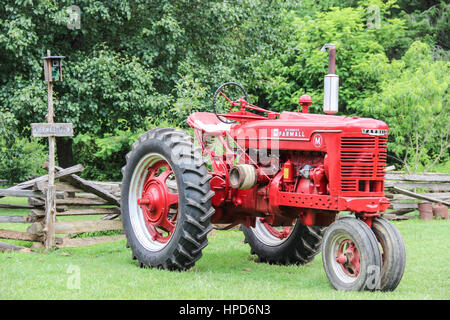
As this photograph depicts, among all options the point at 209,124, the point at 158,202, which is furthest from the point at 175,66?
the point at 158,202

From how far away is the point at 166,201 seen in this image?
7.68 metres

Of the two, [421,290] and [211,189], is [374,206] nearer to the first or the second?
[421,290]

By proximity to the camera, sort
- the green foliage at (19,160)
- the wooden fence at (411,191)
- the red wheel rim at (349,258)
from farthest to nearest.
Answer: the green foliage at (19,160)
the wooden fence at (411,191)
the red wheel rim at (349,258)

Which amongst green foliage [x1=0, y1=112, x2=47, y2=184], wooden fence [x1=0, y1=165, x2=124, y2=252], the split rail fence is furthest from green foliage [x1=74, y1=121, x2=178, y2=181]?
wooden fence [x1=0, y1=165, x2=124, y2=252]

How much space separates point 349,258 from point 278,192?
1.18 meters

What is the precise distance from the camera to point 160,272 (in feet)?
23.4

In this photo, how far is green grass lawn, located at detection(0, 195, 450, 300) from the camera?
606 centimetres

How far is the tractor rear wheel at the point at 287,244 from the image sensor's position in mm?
8055

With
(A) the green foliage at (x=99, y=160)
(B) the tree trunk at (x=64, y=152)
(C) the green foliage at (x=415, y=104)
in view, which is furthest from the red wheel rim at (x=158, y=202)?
(A) the green foliage at (x=99, y=160)

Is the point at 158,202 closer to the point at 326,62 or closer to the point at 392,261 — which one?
the point at 392,261

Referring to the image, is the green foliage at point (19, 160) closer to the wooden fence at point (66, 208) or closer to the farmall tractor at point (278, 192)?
the wooden fence at point (66, 208)

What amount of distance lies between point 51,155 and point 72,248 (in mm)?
1379

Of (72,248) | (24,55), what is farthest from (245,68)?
(72,248)

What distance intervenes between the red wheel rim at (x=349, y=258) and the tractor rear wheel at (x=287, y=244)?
1667mm
